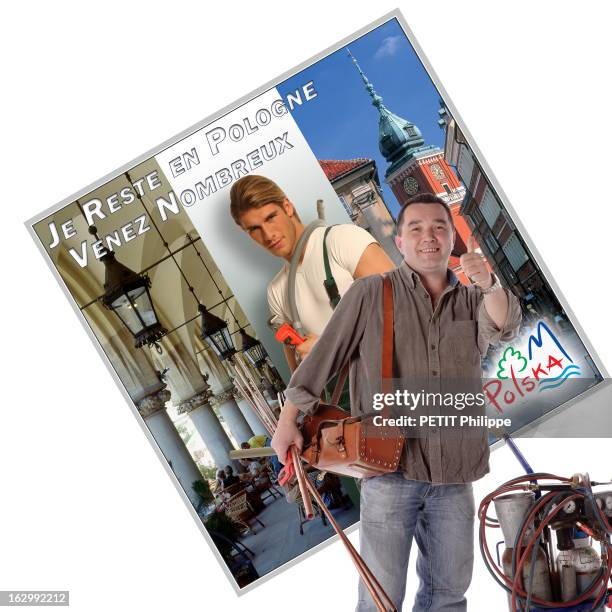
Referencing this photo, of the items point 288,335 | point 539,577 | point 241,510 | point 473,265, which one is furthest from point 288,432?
point 241,510

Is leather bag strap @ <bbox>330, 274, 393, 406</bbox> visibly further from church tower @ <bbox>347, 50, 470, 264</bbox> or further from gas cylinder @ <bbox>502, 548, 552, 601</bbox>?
church tower @ <bbox>347, 50, 470, 264</bbox>

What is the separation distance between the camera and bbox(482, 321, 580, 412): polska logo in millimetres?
3977

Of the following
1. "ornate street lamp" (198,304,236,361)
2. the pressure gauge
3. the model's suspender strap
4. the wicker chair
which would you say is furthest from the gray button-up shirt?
the wicker chair

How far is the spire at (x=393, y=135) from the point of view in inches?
156

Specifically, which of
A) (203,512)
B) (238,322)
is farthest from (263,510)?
(238,322)

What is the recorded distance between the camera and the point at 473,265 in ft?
12.3

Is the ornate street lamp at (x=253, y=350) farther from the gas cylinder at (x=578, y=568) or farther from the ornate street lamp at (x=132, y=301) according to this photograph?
the gas cylinder at (x=578, y=568)

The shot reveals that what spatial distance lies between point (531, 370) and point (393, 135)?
122 cm

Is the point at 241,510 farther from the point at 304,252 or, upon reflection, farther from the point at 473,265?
the point at 473,265

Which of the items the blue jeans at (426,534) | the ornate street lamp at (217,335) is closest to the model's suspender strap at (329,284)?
the ornate street lamp at (217,335)

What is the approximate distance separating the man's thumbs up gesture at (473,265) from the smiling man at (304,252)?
0.35 m

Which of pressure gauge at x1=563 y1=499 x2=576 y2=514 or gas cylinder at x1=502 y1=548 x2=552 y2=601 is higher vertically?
pressure gauge at x1=563 y1=499 x2=576 y2=514

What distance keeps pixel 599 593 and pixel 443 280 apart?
3.68 ft

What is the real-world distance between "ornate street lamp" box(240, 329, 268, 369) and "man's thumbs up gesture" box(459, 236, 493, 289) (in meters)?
1.01
